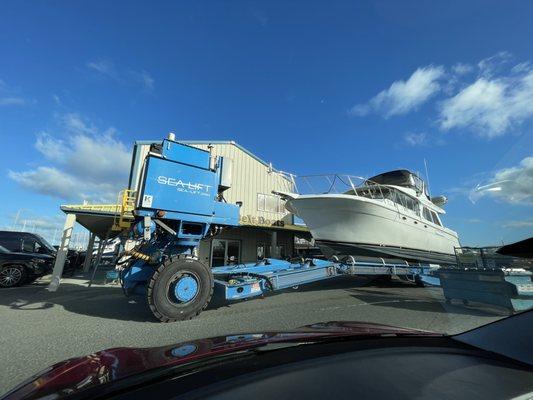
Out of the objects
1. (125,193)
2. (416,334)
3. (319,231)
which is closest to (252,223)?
(319,231)

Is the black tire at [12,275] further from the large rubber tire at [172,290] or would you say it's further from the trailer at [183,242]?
the large rubber tire at [172,290]

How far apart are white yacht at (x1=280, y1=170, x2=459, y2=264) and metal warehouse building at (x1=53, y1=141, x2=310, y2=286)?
19.5 ft

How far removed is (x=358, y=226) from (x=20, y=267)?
13351 millimetres

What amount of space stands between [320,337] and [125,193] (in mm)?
8241

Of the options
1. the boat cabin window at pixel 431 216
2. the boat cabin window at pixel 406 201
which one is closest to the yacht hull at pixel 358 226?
the boat cabin window at pixel 406 201

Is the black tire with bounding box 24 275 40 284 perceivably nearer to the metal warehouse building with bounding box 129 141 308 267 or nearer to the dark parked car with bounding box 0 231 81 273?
the dark parked car with bounding box 0 231 81 273

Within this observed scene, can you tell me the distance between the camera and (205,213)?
8227 millimetres

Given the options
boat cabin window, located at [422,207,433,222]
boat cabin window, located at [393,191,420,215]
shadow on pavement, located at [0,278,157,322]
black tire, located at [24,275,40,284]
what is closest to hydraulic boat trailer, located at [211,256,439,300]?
shadow on pavement, located at [0,278,157,322]

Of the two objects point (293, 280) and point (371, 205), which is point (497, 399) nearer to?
point (293, 280)

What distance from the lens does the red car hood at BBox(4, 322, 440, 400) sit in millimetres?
1386

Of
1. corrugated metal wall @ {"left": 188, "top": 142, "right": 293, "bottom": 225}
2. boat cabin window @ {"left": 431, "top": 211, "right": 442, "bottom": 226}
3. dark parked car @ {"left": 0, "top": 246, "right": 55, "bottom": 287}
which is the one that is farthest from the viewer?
corrugated metal wall @ {"left": 188, "top": 142, "right": 293, "bottom": 225}

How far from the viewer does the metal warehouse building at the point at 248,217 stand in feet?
62.5

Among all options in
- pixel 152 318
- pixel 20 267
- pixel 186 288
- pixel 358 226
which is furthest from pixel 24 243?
pixel 358 226

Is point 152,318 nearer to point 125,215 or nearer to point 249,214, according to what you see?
point 125,215
